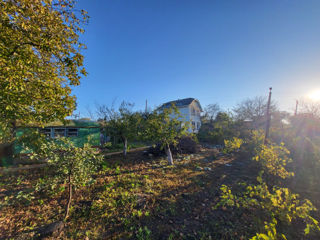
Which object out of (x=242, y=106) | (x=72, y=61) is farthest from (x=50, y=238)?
(x=242, y=106)

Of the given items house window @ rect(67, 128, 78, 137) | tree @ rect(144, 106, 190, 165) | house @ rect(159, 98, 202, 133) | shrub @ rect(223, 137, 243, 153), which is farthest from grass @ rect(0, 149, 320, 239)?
house @ rect(159, 98, 202, 133)

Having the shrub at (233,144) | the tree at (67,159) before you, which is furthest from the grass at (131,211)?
the shrub at (233,144)

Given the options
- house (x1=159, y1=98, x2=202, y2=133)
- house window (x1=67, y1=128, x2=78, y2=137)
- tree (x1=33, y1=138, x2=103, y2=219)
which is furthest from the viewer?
house (x1=159, y1=98, x2=202, y2=133)

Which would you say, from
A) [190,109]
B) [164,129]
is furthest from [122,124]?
[190,109]

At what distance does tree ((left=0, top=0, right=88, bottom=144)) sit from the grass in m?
2.85

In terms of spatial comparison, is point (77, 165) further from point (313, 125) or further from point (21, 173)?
point (313, 125)

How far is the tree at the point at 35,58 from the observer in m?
3.16

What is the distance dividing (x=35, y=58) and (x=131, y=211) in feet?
18.3

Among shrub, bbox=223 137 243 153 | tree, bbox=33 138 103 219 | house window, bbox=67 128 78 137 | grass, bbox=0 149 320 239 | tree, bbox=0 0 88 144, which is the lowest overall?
grass, bbox=0 149 320 239

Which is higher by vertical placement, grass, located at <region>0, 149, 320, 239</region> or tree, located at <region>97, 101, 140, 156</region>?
tree, located at <region>97, 101, 140, 156</region>

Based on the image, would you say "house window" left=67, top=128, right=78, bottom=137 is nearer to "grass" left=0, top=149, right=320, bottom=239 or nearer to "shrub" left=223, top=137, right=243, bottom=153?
"grass" left=0, top=149, right=320, bottom=239

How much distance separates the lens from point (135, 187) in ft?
15.8

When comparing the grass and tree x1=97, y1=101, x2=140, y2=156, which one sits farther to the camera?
tree x1=97, y1=101, x2=140, y2=156

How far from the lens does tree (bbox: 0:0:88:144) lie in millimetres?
3156
